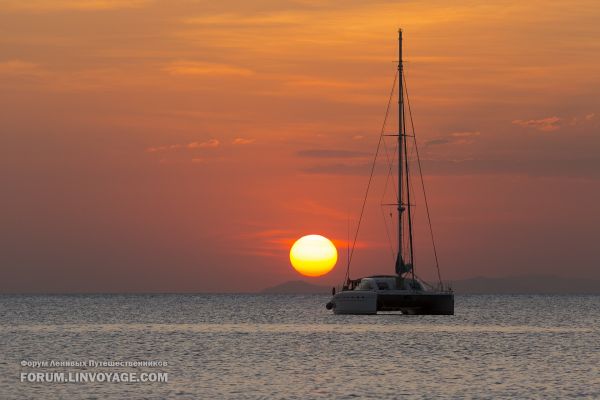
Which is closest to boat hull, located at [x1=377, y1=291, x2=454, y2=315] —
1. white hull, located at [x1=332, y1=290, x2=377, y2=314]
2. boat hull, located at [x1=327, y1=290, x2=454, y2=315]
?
boat hull, located at [x1=327, y1=290, x2=454, y2=315]

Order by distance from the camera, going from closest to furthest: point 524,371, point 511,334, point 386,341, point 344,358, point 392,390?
1. point 392,390
2. point 524,371
3. point 344,358
4. point 386,341
5. point 511,334

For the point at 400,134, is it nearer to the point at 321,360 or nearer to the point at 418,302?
the point at 418,302

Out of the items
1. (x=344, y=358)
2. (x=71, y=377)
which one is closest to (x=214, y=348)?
(x=344, y=358)

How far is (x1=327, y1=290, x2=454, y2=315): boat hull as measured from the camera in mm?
123562

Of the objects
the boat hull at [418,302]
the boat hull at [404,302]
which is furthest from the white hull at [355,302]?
the boat hull at [418,302]

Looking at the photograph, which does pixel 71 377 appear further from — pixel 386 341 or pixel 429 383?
pixel 386 341

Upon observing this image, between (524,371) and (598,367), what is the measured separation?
240 inches

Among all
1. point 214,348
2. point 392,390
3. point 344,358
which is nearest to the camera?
point 392,390

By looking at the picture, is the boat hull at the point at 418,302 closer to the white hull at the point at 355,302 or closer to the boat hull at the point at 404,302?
the boat hull at the point at 404,302

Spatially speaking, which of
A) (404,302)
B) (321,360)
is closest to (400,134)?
(404,302)

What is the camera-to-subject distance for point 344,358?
79625mm

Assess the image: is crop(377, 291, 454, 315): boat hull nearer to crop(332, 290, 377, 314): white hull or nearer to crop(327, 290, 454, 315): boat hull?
crop(327, 290, 454, 315): boat hull

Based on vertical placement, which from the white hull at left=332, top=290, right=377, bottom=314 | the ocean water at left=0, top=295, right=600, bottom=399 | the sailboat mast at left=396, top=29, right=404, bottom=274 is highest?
the sailboat mast at left=396, top=29, right=404, bottom=274

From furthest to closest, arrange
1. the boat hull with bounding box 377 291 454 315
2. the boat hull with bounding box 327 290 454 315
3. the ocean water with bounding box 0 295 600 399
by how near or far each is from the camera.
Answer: the boat hull with bounding box 327 290 454 315 < the boat hull with bounding box 377 291 454 315 < the ocean water with bounding box 0 295 600 399
